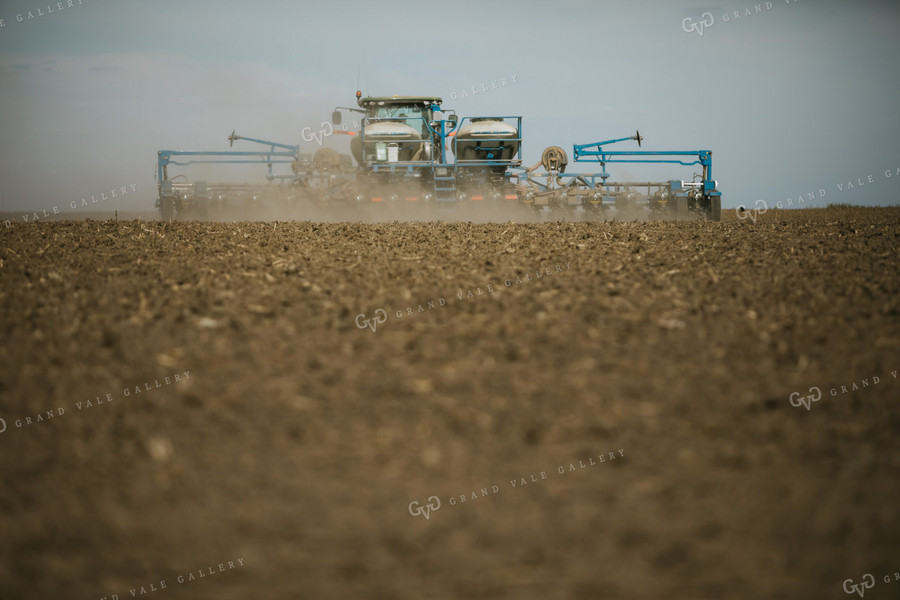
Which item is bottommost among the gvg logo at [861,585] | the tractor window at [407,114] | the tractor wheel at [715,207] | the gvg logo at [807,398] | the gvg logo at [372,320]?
the gvg logo at [861,585]

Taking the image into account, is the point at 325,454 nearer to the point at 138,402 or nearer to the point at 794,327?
the point at 138,402

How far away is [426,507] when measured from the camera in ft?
9.87

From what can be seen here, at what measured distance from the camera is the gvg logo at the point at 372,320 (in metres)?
5.33

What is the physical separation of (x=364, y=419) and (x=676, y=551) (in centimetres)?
164

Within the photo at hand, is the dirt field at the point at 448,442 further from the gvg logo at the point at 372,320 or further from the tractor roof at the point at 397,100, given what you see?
the tractor roof at the point at 397,100

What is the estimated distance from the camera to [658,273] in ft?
25.0

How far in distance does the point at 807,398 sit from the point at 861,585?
1.63m

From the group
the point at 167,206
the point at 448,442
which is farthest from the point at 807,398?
the point at 167,206

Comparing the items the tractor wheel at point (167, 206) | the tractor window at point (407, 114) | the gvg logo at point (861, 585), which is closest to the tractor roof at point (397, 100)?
the tractor window at point (407, 114)

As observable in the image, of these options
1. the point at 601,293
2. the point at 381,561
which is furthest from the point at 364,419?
the point at 601,293

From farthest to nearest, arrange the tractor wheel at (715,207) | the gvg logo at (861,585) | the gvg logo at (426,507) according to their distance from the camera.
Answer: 1. the tractor wheel at (715,207)
2. the gvg logo at (426,507)
3. the gvg logo at (861,585)

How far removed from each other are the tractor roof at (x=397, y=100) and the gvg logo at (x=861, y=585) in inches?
823

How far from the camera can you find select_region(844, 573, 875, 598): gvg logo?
2555 mm

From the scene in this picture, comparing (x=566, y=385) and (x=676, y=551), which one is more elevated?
(x=566, y=385)
